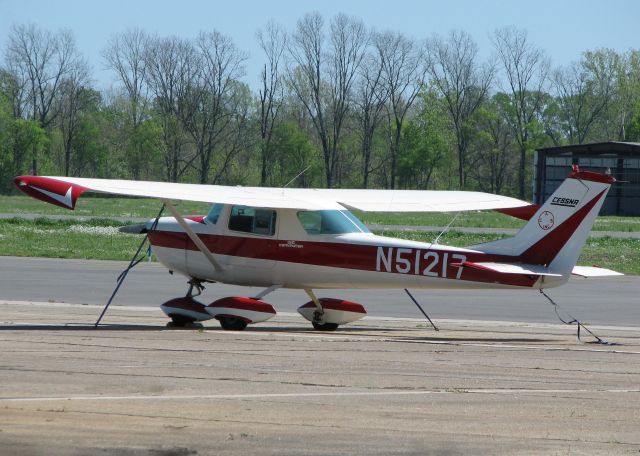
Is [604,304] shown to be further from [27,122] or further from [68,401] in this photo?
[27,122]

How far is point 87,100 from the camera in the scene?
9006 cm

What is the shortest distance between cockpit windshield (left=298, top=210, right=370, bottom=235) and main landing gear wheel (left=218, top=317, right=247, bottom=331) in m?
1.60

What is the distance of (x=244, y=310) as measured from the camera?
1433 cm

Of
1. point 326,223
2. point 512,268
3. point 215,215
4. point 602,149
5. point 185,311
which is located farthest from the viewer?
point 602,149

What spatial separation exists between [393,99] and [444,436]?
7911 cm

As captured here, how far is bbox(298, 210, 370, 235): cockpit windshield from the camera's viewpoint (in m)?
14.8

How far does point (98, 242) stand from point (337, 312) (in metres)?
18.9

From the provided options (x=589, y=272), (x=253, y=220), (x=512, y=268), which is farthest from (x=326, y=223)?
(x=589, y=272)

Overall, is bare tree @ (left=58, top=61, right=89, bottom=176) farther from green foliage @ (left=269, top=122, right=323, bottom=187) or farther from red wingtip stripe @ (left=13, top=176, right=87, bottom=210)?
red wingtip stripe @ (left=13, top=176, right=87, bottom=210)

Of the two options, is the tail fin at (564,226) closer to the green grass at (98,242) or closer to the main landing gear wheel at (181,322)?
the main landing gear wheel at (181,322)

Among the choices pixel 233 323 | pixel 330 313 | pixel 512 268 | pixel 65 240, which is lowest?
pixel 65 240

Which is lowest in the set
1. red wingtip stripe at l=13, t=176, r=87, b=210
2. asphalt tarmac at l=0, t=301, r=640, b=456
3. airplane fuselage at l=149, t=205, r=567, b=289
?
asphalt tarmac at l=0, t=301, r=640, b=456

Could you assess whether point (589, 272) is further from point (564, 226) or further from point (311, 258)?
point (311, 258)

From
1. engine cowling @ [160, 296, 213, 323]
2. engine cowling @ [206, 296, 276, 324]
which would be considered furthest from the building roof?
engine cowling @ [206, 296, 276, 324]
